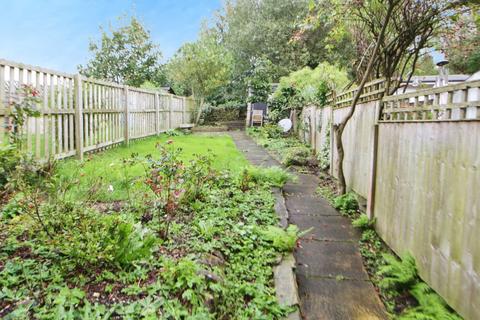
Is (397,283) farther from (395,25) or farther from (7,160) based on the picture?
(7,160)

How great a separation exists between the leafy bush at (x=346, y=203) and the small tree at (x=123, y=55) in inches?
832

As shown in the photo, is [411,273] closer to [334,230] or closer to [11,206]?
[334,230]

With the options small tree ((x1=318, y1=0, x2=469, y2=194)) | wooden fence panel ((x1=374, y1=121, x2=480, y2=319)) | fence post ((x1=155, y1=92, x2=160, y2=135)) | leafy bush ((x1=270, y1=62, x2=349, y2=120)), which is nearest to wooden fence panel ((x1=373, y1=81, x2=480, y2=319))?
wooden fence panel ((x1=374, y1=121, x2=480, y2=319))

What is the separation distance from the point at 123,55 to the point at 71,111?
18442 mm

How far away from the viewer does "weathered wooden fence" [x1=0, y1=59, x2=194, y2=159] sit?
4.45 meters

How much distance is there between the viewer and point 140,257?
7.23ft

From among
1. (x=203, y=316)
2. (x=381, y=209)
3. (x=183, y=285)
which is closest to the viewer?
(x=203, y=316)

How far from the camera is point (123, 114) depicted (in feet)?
27.8

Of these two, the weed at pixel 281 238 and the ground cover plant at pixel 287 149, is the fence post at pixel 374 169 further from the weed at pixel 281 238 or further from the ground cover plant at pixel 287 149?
the ground cover plant at pixel 287 149

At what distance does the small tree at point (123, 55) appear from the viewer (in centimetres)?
2197

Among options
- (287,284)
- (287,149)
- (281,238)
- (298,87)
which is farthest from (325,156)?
(298,87)

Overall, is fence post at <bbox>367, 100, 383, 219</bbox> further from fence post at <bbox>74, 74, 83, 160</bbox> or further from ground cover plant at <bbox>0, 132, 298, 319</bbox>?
fence post at <bbox>74, 74, 83, 160</bbox>

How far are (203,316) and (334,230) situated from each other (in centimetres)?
240

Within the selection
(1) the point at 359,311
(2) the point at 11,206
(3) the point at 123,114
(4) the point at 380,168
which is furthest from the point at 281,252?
(3) the point at 123,114
